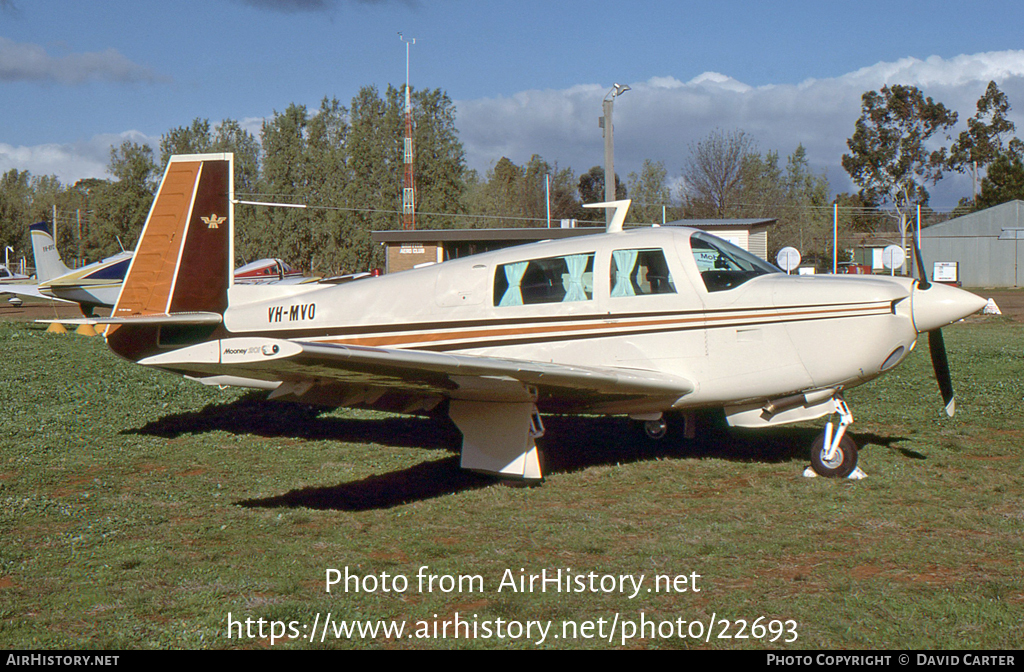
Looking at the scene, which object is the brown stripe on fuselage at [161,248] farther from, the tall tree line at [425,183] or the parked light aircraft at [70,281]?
the tall tree line at [425,183]

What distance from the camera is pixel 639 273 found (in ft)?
22.7

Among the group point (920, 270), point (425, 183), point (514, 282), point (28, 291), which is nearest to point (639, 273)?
point (514, 282)

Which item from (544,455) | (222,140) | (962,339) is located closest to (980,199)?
(962,339)

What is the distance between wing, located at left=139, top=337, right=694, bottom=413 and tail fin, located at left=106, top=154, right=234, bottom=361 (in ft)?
6.30

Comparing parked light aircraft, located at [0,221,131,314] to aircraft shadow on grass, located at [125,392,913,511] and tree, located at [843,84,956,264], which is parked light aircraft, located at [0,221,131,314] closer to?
aircraft shadow on grass, located at [125,392,913,511]

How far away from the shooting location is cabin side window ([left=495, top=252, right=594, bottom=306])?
23.1 ft

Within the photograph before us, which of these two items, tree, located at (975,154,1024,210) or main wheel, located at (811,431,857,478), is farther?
tree, located at (975,154,1024,210)

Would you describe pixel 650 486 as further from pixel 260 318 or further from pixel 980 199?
pixel 980 199

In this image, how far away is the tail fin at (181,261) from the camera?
324 inches

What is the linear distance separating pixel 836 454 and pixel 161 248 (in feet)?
23.0

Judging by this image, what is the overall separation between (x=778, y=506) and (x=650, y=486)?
114 centimetres

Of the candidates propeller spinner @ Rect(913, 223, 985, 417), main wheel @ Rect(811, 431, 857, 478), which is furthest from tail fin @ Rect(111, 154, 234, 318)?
propeller spinner @ Rect(913, 223, 985, 417)

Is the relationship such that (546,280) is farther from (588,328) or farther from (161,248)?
(161,248)

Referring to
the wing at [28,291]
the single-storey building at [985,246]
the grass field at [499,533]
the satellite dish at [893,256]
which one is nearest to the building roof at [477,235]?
the satellite dish at [893,256]
